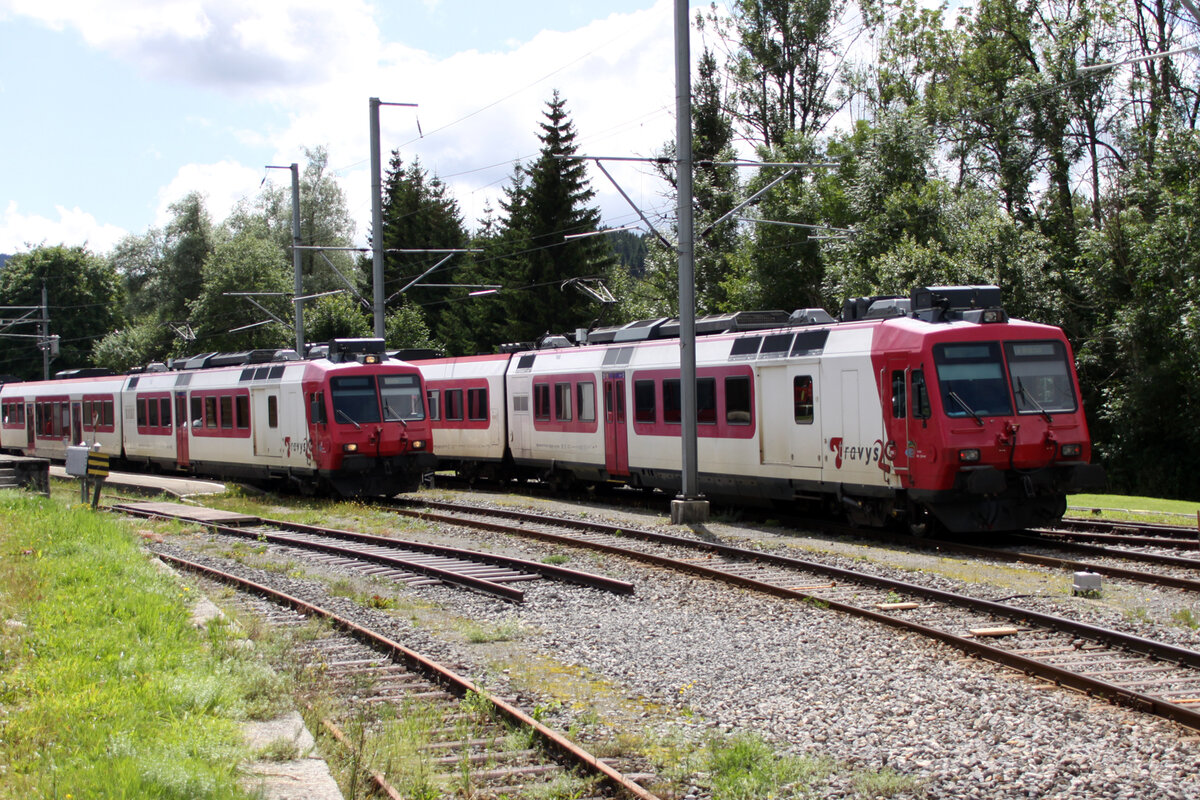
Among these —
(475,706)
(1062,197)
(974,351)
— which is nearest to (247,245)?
(1062,197)

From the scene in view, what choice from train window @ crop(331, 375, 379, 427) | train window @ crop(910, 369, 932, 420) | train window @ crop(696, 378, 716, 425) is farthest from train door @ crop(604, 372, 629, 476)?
train window @ crop(910, 369, 932, 420)

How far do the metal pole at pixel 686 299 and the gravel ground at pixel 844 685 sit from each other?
5.74m

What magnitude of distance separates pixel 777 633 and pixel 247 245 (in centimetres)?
6054

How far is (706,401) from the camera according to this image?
19.3 m

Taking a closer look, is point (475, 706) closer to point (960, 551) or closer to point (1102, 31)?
point (960, 551)

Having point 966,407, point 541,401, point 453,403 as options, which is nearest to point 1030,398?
point 966,407

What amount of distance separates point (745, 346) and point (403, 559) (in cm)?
697

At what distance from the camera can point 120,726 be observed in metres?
6.16

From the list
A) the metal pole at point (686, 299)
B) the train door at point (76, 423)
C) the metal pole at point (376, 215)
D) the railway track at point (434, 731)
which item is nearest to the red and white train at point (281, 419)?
the train door at point (76, 423)

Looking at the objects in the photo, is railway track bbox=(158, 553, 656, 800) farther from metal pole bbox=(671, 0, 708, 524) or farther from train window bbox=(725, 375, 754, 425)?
train window bbox=(725, 375, 754, 425)

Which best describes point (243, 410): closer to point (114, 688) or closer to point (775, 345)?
point (775, 345)

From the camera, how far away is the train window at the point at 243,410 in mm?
25812

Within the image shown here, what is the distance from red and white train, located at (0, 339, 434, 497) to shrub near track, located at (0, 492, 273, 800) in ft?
33.5

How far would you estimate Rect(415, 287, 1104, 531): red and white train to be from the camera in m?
14.5
